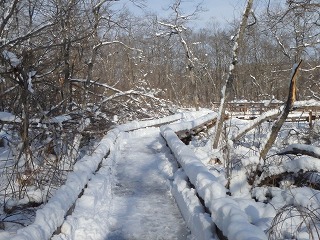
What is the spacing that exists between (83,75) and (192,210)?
1501 cm

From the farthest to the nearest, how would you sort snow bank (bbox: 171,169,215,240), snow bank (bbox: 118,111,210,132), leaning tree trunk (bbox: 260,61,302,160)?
snow bank (bbox: 118,111,210,132) < leaning tree trunk (bbox: 260,61,302,160) < snow bank (bbox: 171,169,215,240)

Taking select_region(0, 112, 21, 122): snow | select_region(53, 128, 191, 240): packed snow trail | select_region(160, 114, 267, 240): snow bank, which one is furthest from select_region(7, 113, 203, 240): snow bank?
select_region(160, 114, 267, 240): snow bank

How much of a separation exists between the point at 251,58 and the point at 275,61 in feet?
18.6

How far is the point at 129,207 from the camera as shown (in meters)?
6.86

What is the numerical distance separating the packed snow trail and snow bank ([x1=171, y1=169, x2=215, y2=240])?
0.15m

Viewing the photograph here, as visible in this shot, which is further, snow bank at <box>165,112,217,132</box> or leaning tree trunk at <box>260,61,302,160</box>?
snow bank at <box>165,112,217,132</box>

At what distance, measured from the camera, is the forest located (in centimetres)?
628

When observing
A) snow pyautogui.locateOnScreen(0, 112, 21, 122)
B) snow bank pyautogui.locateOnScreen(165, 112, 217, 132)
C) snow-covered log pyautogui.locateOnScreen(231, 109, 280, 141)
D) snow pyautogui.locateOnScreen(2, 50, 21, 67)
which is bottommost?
snow bank pyautogui.locateOnScreen(165, 112, 217, 132)

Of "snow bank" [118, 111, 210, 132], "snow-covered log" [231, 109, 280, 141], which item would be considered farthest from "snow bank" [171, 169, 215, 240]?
"snow bank" [118, 111, 210, 132]

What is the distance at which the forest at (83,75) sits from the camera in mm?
6280

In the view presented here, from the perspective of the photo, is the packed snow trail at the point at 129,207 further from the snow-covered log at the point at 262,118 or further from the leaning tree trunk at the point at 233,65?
the leaning tree trunk at the point at 233,65

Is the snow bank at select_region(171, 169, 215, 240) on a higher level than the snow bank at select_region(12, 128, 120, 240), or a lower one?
lower

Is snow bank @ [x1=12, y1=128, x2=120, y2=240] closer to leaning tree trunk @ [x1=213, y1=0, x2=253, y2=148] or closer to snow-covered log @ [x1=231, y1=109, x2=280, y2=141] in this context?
snow-covered log @ [x1=231, y1=109, x2=280, y2=141]

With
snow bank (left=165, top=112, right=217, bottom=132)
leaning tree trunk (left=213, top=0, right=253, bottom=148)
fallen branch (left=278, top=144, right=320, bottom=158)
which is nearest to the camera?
fallen branch (left=278, top=144, right=320, bottom=158)
